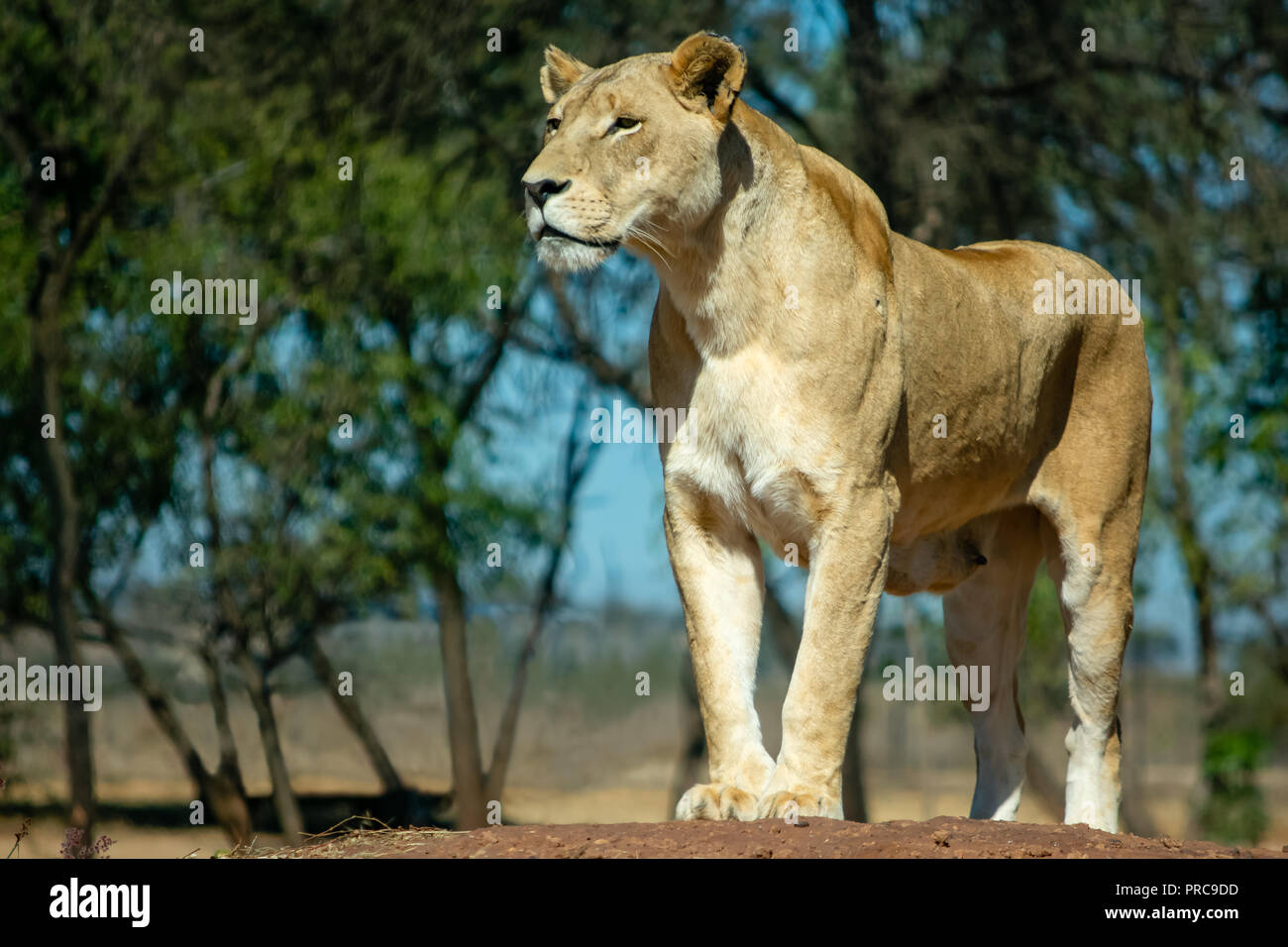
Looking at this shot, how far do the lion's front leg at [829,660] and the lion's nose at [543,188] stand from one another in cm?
148

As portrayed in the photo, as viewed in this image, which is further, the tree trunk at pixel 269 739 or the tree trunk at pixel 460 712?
the tree trunk at pixel 460 712

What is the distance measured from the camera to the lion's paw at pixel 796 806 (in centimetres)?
497

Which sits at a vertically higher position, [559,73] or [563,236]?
[559,73]

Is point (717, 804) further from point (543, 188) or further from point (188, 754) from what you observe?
point (188, 754)

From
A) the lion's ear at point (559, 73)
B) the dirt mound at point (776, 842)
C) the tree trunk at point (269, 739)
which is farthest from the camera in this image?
the tree trunk at point (269, 739)

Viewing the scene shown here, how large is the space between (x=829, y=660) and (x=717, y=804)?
24.5 inches

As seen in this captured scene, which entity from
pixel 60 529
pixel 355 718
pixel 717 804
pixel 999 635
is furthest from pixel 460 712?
pixel 717 804

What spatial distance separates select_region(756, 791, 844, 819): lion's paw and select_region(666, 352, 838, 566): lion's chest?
0.93m

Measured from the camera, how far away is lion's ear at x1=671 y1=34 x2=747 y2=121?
5328 millimetres

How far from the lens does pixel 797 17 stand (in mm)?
14867

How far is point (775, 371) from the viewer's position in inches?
212

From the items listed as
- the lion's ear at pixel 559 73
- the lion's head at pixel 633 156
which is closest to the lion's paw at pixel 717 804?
the lion's head at pixel 633 156

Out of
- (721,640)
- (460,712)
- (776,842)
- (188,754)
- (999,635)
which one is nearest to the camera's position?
(776,842)

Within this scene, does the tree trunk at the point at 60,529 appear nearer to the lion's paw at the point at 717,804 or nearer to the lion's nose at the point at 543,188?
the lion's nose at the point at 543,188
